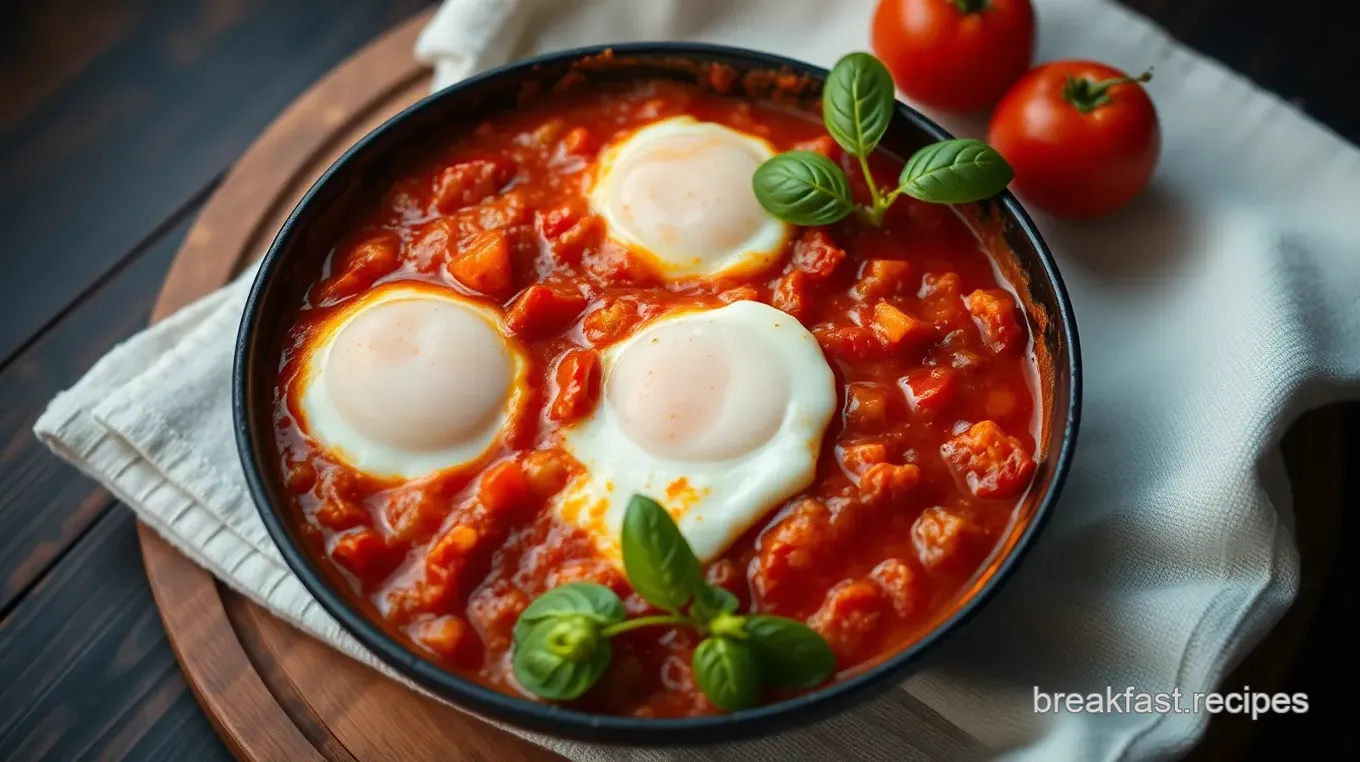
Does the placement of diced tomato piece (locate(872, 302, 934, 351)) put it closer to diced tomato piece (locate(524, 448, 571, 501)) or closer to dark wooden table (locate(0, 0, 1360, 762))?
diced tomato piece (locate(524, 448, 571, 501))

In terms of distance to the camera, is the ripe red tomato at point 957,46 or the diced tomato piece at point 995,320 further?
the ripe red tomato at point 957,46

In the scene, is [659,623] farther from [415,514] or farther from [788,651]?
[415,514]

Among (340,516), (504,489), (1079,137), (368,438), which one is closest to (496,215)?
(368,438)

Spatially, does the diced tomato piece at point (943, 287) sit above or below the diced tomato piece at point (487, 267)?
below

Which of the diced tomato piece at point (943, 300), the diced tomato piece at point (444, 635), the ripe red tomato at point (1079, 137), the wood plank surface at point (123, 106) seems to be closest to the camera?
the diced tomato piece at point (444, 635)

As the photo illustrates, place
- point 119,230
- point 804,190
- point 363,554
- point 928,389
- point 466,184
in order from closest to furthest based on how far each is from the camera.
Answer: point 363,554
point 928,389
point 804,190
point 466,184
point 119,230

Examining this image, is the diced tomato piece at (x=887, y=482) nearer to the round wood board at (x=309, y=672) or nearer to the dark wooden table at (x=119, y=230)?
the round wood board at (x=309, y=672)

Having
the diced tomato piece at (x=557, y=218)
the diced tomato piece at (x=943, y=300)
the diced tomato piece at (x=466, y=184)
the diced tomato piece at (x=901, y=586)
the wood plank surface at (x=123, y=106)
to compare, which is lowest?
the diced tomato piece at (x=901, y=586)

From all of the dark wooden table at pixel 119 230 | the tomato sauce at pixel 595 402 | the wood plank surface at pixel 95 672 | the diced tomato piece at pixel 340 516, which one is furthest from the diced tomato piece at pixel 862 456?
the wood plank surface at pixel 95 672
